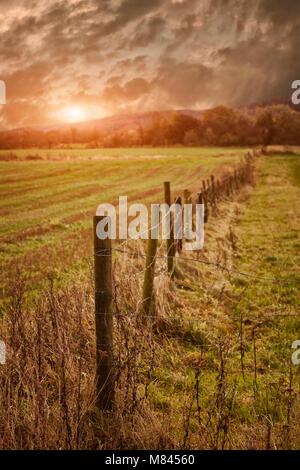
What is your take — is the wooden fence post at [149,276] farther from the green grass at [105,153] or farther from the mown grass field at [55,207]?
the green grass at [105,153]

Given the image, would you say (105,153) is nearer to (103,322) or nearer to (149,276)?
(149,276)

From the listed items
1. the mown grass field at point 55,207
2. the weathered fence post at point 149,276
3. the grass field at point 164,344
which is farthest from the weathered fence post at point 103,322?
the mown grass field at point 55,207

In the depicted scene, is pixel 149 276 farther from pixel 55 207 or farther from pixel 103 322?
pixel 55 207

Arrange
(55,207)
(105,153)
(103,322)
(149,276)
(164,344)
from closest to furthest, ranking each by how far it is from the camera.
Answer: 1. (103,322)
2. (164,344)
3. (149,276)
4. (55,207)
5. (105,153)

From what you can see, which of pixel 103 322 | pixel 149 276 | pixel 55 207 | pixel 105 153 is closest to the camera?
pixel 103 322

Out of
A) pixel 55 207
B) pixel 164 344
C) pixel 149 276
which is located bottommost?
pixel 164 344

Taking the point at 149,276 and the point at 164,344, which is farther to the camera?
the point at 149,276

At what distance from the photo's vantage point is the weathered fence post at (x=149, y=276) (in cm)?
443

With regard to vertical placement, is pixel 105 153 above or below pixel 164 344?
above

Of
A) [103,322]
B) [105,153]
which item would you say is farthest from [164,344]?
[105,153]

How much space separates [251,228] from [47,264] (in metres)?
6.76

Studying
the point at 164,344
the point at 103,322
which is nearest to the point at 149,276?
the point at 164,344

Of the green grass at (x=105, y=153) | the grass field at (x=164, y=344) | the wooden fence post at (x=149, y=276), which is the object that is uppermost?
the green grass at (x=105, y=153)

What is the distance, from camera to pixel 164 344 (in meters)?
4.20
